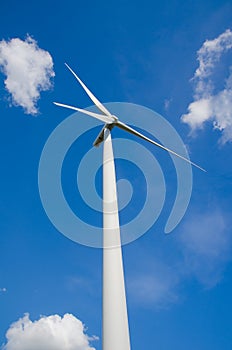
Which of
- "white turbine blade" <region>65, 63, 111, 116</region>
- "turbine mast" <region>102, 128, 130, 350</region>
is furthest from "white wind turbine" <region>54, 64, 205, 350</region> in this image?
"white turbine blade" <region>65, 63, 111, 116</region>

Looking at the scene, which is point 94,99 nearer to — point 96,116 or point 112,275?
point 96,116

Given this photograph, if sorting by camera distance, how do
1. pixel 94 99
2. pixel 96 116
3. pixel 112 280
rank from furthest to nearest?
pixel 94 99
pixel 96 116
pixel 112 280

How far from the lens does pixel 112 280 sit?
13.9 metres

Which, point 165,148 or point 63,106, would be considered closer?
point 63,106

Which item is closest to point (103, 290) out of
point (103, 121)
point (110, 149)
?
point (110, 149)

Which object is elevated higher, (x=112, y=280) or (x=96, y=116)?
(x=96, y=116)

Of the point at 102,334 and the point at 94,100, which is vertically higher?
the point at 94,100

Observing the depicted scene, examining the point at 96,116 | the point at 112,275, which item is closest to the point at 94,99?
the point at 96,116

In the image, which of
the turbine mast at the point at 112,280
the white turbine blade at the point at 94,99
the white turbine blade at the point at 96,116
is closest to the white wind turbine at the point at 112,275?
the turbine mast at the point at 112,280

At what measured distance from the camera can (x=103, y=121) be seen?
80.2 feet

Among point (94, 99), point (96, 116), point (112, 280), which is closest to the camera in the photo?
point (112, 280)

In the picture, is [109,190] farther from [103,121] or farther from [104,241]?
[103,121]

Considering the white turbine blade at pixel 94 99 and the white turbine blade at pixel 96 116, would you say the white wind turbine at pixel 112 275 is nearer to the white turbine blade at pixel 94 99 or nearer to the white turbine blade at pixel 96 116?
the white turbine blade at pixel 96 116

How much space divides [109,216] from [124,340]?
5.77m
